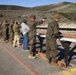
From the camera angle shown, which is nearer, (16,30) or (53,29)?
(53,29)

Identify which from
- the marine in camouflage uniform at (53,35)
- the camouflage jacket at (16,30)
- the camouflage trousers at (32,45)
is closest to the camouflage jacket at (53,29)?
the marine in camouflage uniform at (53,35)

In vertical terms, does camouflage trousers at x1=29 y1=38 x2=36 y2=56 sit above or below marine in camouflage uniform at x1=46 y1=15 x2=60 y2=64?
below

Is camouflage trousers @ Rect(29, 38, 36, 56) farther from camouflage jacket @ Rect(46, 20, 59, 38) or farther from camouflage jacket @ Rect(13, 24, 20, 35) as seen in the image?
camouflage jacket @ Rect(13, 24, 20, 35)

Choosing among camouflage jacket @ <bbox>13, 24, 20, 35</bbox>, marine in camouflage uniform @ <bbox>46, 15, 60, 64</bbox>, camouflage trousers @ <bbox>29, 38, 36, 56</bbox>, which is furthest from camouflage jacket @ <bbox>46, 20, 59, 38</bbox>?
camouflage jacket @ <bbox>13, 24, 20, 35</bbox>

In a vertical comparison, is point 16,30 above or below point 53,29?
below

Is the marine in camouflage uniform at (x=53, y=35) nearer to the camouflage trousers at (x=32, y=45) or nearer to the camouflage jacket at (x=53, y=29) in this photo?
the camouflage jacket at (x=53, y=29)

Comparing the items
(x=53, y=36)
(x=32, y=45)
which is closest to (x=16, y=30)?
(x=32, y=45)

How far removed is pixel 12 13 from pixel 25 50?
78251 mm

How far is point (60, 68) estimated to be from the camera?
32.4 ft

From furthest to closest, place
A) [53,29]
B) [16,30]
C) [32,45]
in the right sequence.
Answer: [16,30], [32,45], [53,29]

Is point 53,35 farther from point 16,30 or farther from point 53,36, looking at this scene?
point 16,30

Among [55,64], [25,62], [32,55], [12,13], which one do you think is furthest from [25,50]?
[12,13]

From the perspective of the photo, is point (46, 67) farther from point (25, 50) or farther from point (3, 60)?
point (25, 50)

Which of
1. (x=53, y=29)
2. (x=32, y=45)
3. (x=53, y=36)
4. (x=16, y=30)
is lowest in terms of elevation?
(x=16, y=30)
